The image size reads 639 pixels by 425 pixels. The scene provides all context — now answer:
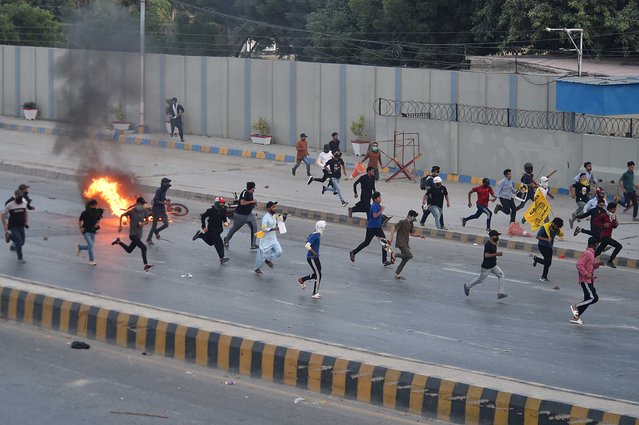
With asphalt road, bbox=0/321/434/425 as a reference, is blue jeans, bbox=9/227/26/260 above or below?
above

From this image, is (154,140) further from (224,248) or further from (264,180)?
(224,248)

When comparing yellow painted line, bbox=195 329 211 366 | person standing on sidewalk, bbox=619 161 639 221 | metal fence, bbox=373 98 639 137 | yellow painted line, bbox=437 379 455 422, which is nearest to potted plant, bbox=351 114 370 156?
metal fence, bbox=373 98 639 137

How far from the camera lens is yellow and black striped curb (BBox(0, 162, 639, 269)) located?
22703 millimetres

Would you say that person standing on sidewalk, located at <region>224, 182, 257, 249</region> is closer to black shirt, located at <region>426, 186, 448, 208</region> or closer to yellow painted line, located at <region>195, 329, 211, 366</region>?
black shirt, located at <region>426, 186, 448, 208</region>

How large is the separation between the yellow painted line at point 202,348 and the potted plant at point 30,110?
33.2m

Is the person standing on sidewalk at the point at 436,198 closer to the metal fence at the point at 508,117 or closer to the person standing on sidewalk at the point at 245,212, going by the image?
the person standing on sidewalk at the point at 245,212

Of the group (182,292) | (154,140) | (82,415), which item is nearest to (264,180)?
(154,140)

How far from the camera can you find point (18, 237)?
1955 centimetres

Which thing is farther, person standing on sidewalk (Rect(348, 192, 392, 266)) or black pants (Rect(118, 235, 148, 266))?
person standing on sidewalk (Rect(348, 192, 392, 266))

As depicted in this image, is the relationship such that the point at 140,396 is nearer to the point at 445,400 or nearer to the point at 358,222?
the point at 445,400

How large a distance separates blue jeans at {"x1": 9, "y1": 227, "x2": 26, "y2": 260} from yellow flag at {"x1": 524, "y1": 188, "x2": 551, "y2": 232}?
921 cm

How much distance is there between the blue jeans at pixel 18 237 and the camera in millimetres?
19531

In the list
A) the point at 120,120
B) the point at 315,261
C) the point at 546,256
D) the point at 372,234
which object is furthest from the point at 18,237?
the point at 120,120

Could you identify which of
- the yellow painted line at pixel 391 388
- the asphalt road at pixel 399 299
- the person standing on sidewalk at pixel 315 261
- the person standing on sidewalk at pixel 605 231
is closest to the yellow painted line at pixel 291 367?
the yellow painted line at pixel 391 388
